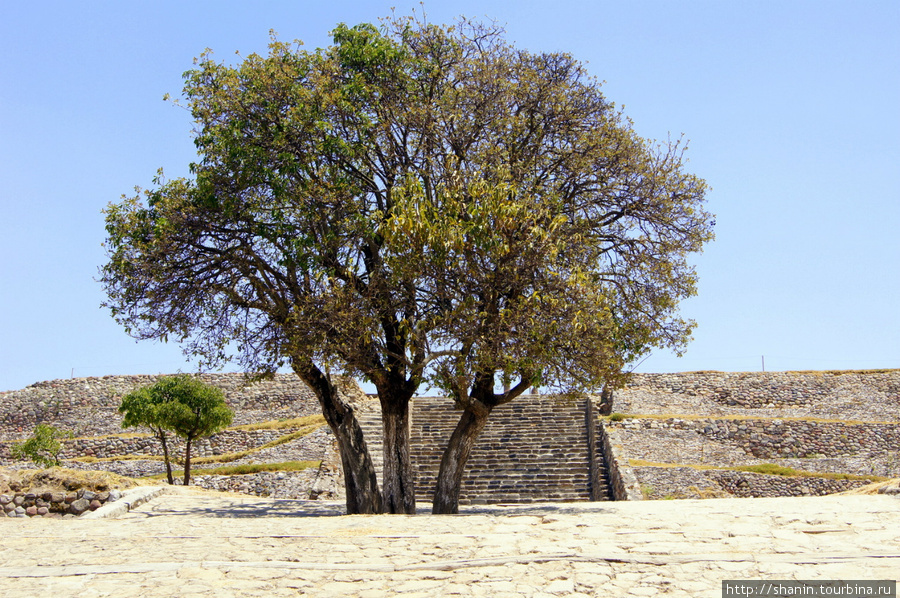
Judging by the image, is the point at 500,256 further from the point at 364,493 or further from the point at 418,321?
the point at 364,493

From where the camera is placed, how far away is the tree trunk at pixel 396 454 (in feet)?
52.8

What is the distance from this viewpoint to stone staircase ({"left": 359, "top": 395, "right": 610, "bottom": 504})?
23531 millimetres

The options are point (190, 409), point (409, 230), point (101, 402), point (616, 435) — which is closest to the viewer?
point (409, 230)

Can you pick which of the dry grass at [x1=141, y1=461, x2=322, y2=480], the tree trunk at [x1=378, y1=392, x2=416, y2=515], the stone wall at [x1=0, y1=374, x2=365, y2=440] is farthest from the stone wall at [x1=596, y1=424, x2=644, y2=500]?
the stone wall at [x1=0, y1=374, x2=365, y2=440]

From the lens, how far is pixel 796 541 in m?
9.47

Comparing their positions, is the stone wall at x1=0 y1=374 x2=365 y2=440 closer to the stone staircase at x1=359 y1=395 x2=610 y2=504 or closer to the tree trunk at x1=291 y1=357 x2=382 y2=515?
the stone staircase at x1=359 y1=395 x2=610 y2=504

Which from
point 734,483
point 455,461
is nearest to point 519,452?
point 734,483

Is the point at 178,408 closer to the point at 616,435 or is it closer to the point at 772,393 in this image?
the point at 616,435

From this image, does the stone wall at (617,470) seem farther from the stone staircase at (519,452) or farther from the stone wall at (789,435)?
the stone wall at (789,435)

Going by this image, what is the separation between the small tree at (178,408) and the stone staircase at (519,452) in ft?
16.7

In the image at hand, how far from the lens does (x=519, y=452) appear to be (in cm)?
2578

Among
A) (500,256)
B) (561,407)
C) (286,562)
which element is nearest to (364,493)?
(500,256)

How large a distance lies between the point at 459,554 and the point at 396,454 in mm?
7044

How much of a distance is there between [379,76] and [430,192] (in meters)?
2.54
